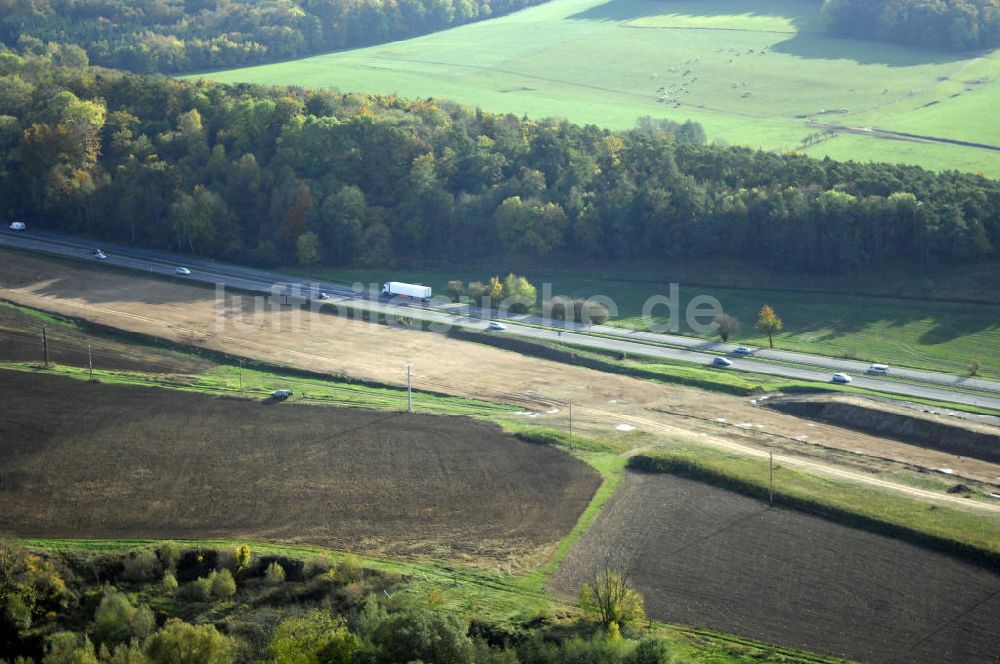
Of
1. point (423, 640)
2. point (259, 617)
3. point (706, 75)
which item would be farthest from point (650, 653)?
point (706, 75)

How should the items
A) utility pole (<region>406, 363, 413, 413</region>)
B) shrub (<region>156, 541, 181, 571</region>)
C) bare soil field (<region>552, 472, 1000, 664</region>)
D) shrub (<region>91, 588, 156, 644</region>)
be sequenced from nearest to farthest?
bare soil field (<region>552, 472, 1000, 664</region>), shrub (<region>91, 588, 156, 644</region>), shrub (<region>156, 541, 181, 571</region>), utility pole (<region>406, 363, 413, 413</region>)

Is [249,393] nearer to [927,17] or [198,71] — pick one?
[198,71]

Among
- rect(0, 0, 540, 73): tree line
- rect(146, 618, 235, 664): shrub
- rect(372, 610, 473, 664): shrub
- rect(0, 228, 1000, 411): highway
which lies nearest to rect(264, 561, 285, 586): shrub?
rect(146, 618, 235, 664): shrub

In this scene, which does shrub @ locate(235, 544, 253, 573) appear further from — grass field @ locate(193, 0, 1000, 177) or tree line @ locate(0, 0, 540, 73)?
tree line @ locate(0, 0, 540, 73)

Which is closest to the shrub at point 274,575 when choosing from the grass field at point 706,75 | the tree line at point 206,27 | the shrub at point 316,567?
the shrub at point 316,567

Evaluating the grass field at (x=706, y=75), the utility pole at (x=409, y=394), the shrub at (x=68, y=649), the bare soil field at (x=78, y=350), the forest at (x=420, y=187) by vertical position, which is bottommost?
the shrub at (x=68, y=649)

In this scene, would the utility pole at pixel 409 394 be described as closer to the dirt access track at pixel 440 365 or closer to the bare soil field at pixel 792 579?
the dirt access track at pixel 440 365
